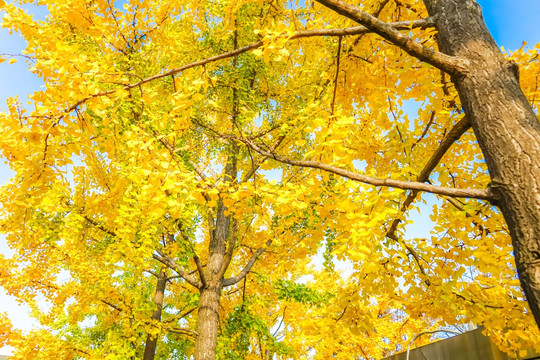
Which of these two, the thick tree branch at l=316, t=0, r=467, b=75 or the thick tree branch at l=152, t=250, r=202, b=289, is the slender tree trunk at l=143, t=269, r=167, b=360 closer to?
the thick tree branch at l=152, t=250, r=202, b=289

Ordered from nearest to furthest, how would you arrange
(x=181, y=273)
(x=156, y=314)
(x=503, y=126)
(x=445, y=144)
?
(x=503, y=126), (x=445, y=144), (x=181, y=273), (x=156, y=314)

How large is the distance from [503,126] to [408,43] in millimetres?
659

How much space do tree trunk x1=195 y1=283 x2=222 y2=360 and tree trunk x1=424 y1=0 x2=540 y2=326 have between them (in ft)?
15.5

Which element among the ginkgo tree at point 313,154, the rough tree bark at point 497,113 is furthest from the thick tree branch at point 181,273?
the rough tree bark at point 497,113

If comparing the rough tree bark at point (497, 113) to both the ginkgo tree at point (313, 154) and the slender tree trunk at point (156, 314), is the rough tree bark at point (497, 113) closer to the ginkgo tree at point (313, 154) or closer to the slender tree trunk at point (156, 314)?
the ginkgo tree at point (313, 154)

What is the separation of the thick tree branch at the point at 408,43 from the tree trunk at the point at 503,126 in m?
0.07

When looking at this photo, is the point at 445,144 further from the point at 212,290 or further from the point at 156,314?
the point at 156,314

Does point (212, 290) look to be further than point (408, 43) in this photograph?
Yes

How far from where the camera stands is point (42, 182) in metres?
2.08

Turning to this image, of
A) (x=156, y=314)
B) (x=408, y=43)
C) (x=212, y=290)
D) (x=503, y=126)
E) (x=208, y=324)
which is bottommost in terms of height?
(x=208, y=324)

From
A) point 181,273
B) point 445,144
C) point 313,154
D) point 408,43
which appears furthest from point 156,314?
point 408,43

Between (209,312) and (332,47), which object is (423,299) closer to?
(332,47)

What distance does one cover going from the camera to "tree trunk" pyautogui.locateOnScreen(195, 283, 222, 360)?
5035 millimetres

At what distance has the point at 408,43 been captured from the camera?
5.90 feet
